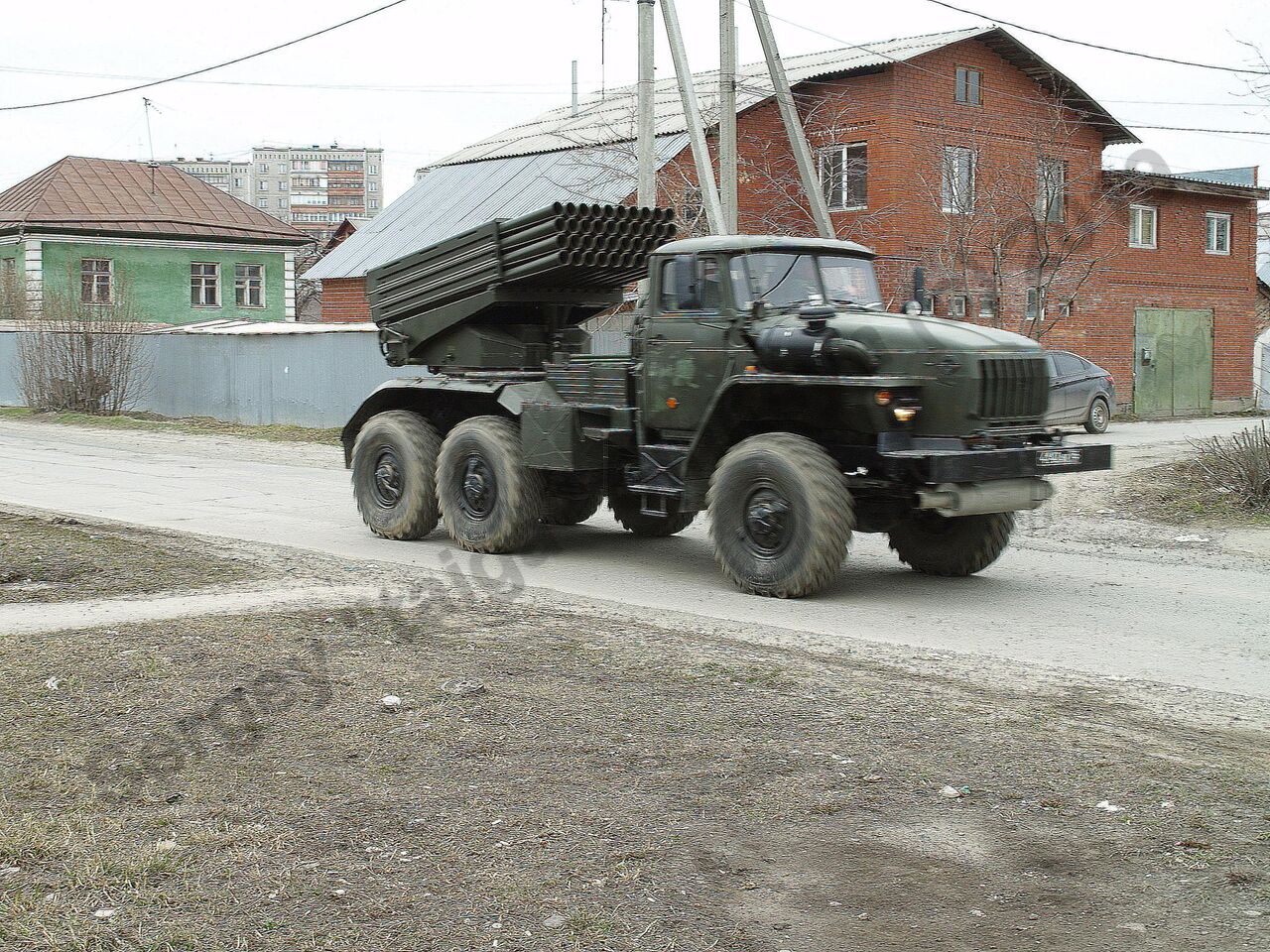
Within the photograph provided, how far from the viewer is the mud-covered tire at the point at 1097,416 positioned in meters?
26.2

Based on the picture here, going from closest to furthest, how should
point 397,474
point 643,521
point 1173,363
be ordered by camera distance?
point 397,474, point 643,521, point 1173,363

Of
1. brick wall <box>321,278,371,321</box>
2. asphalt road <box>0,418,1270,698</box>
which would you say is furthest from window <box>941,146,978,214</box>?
asphalt road <box>0,418,1270,698</box>

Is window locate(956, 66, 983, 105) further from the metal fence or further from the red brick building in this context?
the metal fence

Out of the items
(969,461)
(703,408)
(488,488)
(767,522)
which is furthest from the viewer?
(488,488)

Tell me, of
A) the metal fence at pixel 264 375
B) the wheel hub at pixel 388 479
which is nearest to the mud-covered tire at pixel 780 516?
the wheel hub at pixel 388 479

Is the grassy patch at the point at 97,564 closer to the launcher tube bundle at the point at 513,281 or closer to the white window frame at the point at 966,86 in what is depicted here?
the launcher tube bundle at the point at 513,281

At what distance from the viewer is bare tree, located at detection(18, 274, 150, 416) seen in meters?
30.5

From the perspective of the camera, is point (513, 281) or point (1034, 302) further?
point (1034, 302)

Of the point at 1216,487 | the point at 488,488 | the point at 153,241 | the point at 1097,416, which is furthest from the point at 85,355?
the point at 1216,487

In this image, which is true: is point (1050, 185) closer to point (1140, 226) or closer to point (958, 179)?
point (958, 179)

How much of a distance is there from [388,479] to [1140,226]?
28.1 meters

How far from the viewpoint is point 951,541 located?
407 inches

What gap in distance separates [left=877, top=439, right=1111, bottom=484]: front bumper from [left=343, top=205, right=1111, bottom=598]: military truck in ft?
0.04

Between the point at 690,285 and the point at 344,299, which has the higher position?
the point at 344,299
